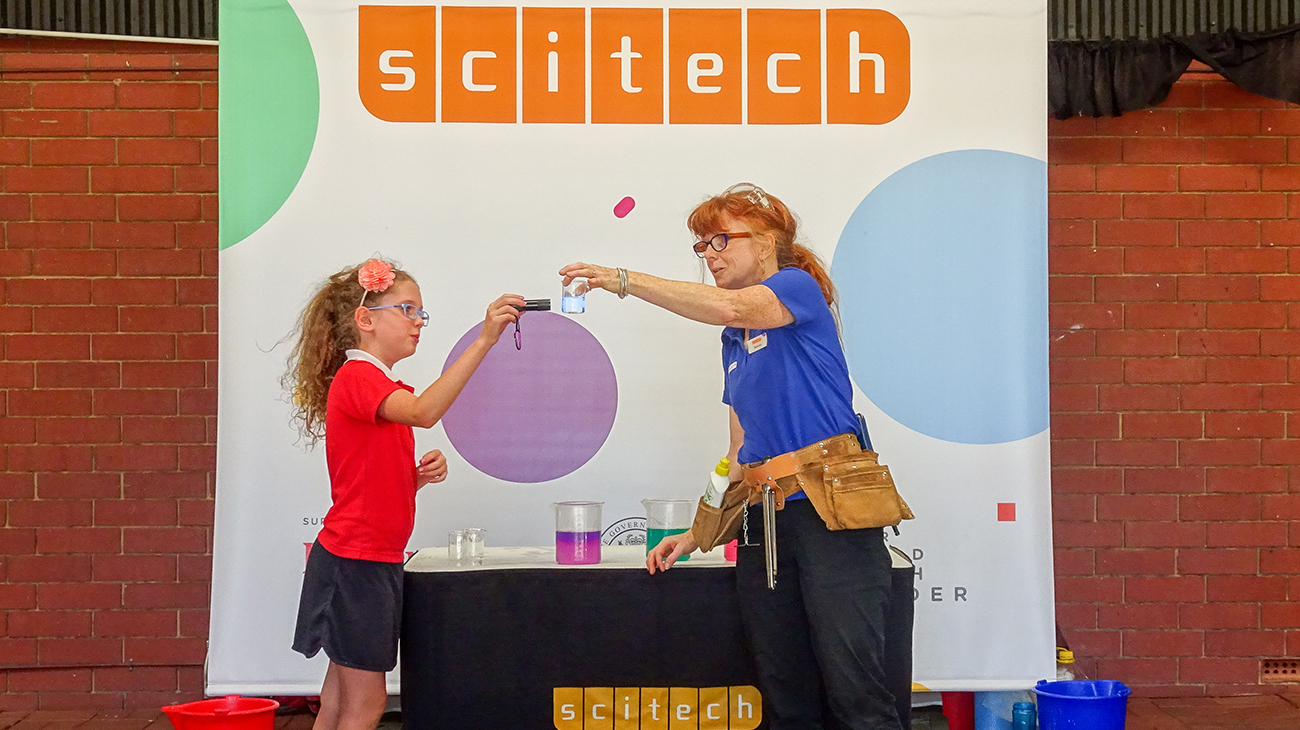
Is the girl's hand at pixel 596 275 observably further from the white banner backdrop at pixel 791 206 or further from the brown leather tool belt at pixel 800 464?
the white banner backdrop at pixel 791 206

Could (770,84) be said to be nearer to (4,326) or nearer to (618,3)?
(618,3)

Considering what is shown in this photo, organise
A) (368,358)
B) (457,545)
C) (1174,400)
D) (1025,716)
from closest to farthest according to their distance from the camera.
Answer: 1. (368,358)
2. (457,545)
3. (1025,716)
4. (1174,400)

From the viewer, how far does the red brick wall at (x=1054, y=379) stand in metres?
3.82

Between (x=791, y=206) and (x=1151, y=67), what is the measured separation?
1531 mm

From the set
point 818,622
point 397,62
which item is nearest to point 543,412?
point 397,62

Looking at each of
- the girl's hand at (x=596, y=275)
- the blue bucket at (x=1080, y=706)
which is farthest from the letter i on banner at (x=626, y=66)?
the blue bucket at (x=1080, y=706)

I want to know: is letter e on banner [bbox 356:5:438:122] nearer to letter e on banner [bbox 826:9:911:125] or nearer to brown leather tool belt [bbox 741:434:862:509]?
letter e on banner [bbox 826:9:911:125]

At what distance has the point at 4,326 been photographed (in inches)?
150

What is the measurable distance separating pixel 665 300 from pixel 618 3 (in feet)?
4.69

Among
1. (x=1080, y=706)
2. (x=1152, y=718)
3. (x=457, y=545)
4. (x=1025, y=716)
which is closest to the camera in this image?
(x=457, y=545)

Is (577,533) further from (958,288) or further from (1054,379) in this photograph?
(1054,379)

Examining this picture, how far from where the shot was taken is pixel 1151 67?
3785 mm

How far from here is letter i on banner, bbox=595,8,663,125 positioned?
3428 millimetres

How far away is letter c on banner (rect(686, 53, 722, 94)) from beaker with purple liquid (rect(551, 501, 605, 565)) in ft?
4.79
